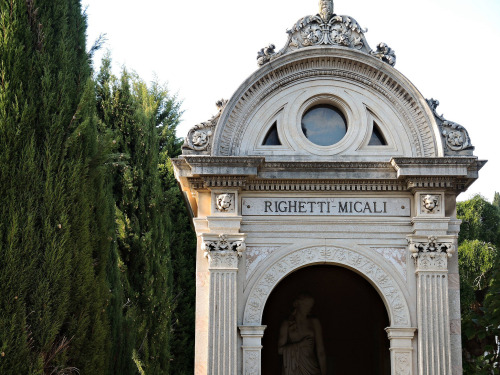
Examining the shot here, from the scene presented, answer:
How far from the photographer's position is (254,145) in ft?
39.8

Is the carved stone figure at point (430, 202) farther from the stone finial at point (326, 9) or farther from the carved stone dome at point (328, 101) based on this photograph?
the stone finial at point (326, 9)

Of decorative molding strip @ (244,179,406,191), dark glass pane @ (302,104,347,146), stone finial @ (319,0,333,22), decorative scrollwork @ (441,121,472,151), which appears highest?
stone finial @ (319,0,333,22)

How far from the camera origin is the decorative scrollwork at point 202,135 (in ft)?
39.0

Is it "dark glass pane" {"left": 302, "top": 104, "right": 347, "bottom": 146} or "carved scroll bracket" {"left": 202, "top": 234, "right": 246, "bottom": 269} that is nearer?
"carved scroll bracket" {"left": 202, "top": 234, "right": 246, "bottom": 269}

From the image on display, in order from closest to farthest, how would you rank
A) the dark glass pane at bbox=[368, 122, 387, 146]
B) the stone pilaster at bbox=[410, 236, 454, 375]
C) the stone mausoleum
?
1. the stone pilaster at bbox=[410, 236, 454, 375]
2. the stone mausoleum
3. the dark glass pane at bbox=[368, 122, 387, 146]

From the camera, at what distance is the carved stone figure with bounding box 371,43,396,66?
1209 cm

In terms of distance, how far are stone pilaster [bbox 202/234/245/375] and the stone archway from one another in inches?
8.8

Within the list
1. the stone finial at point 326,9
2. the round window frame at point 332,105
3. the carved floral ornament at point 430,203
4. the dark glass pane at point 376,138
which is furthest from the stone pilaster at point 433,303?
the stone finial at point 326,9

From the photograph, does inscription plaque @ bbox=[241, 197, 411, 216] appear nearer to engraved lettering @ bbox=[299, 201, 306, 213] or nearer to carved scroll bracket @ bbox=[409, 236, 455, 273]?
engraved lettering @ bbox=[299, 201, 306, 213]

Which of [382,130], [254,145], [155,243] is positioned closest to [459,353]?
[382,130]

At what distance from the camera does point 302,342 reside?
1229 cm

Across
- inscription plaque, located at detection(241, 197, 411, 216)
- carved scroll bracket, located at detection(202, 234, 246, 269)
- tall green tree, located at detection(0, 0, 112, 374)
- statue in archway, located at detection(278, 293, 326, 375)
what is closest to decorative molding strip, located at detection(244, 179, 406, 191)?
inscription plaque, located at detection(241, 197, 411, 216)

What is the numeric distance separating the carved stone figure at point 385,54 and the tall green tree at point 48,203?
467 centimetres

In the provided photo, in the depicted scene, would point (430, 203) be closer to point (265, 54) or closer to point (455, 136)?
point (455, 136)
